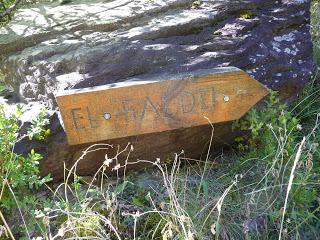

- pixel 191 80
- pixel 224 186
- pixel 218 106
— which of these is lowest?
pixel 224 186

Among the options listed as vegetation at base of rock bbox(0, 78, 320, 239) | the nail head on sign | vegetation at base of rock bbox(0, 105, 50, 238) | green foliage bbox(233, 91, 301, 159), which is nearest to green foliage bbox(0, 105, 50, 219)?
vegetation at base of rock bbox(0, 105, 50, 238)

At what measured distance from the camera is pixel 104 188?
2.64m

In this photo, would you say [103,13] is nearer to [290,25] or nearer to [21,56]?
[21,56]

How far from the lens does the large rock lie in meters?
2.57

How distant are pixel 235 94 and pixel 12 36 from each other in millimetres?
1747

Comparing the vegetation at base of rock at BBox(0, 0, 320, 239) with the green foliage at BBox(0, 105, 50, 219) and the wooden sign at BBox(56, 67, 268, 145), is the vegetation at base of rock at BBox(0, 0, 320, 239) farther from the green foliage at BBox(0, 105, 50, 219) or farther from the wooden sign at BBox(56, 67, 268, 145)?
the wooden sign at BBox(56, 67, 268, 145)

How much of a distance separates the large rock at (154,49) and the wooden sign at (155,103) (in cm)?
24

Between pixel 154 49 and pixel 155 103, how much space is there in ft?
1.70

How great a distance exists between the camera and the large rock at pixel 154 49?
2.57 metres

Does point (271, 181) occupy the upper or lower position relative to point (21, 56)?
lower

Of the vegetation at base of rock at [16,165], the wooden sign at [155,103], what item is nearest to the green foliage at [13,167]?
the vegetation at base of rock at [16,165]

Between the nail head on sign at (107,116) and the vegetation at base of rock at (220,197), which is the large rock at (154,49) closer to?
the vegetation at base of rock at (220,197)

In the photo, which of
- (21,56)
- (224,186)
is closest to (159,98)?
(224,186)

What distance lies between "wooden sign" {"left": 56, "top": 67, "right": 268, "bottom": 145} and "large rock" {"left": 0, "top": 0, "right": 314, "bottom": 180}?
9.6 inches
